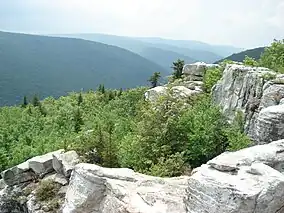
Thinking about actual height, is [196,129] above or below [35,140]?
above

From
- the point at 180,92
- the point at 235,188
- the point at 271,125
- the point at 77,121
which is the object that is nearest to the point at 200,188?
the point at 235,188

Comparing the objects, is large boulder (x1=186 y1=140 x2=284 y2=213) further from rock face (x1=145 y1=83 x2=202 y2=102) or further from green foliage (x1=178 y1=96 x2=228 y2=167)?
rock face (x1=145 y1=83 x2=202 y2=102)

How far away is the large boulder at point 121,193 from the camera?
17.5 m

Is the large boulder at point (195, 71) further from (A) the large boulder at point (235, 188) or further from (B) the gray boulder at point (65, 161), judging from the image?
(A) the large boulder at point (235, 188)

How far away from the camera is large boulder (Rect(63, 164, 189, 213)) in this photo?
17.5 metres

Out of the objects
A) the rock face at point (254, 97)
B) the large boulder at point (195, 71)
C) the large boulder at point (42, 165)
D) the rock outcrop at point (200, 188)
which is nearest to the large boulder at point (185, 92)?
the rock face at point (254, 97)

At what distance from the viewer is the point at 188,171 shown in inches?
1009

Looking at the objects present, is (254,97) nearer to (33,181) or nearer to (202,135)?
(202,135)

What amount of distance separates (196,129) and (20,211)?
12.6 metres

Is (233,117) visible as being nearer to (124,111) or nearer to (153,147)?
(153,147)

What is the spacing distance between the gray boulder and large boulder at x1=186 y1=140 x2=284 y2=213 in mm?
12778

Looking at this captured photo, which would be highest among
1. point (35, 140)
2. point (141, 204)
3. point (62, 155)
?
point (141, 204)

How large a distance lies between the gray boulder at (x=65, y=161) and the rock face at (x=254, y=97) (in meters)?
11.1

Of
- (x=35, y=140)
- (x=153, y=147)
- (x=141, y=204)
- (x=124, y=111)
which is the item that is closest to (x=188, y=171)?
(x=153, y=147)
